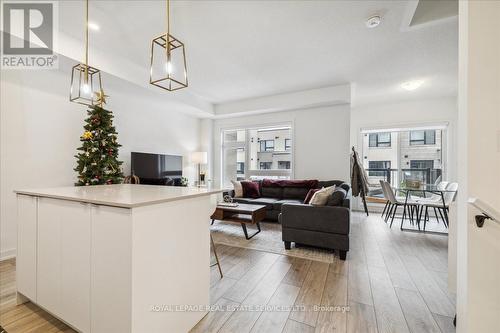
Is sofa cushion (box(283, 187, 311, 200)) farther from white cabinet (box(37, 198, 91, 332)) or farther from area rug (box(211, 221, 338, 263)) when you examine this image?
white cabinet (box(37, 198, 91, 332))

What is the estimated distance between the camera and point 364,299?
188 cm

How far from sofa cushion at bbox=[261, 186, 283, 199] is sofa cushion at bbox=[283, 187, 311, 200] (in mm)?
120

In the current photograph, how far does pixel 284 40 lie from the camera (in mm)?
2883

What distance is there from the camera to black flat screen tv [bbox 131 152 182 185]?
4.20m

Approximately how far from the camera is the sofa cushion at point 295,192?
194 inches

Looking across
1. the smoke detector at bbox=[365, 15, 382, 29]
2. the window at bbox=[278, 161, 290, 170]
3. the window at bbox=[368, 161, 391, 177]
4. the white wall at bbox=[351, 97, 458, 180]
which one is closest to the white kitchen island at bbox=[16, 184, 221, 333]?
the smoke detector at bbox=[365, 15, 382, 29]

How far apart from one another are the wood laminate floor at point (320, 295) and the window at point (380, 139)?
354 cm

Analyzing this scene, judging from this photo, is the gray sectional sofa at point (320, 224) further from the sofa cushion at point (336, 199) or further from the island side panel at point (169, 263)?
the island side panel at point (169, 263)

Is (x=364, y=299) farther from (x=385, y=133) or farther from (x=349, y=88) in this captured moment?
(x=385, y=133)

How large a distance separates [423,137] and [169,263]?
6549 mm

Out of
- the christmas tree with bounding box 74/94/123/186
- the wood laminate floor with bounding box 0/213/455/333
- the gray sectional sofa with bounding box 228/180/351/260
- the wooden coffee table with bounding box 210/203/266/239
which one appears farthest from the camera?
the wooden coffee table with bounding box 210/203/266/239

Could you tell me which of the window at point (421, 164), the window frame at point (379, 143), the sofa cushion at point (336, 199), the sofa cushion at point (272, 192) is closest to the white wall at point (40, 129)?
the sofa cushion at point (272, 192)

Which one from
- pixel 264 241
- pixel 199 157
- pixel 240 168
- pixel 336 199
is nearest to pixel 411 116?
pixel 336 199

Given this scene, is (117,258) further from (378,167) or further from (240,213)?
(378,167)
